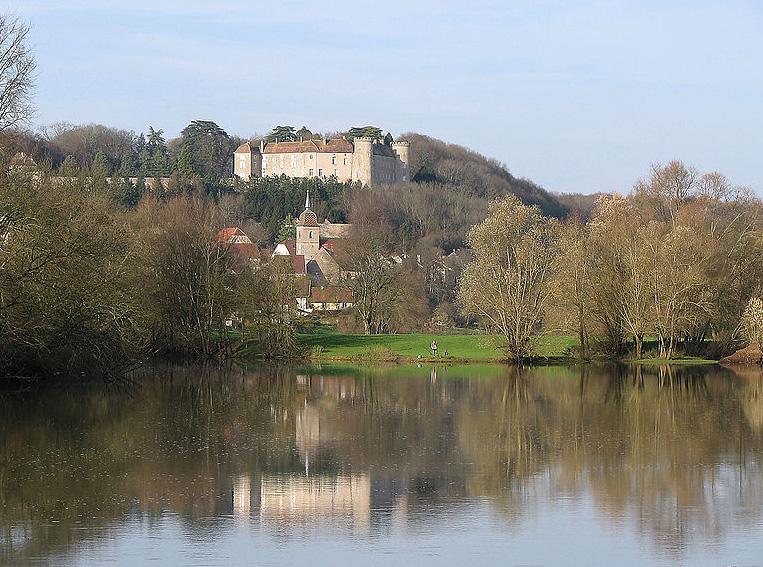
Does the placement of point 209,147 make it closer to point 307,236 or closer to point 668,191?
point 307,236

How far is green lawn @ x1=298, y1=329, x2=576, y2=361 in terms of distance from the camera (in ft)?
147

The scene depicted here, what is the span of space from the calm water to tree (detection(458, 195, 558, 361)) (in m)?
12.8

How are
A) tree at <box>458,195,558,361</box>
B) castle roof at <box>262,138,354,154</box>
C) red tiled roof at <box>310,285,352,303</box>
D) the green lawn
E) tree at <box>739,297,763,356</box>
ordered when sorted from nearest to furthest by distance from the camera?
1. tree at <box>458,195,558,361</box>
2. tree at <box>739,297,763,356</box>
3. the green lawn
4. red tiled roof at <box>310,285,352,303</box>
5. castle roof at <box>262,138,354,154</box>

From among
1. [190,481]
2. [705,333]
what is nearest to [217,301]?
[705,333]

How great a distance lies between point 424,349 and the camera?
1850 inches

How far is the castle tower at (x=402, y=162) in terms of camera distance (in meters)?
146

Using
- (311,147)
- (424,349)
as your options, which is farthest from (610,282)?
(311,147)

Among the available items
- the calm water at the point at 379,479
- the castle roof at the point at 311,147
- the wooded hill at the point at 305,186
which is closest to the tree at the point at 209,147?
Answer: the wooded hill at the point at 305,186

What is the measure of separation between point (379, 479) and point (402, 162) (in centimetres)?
13207

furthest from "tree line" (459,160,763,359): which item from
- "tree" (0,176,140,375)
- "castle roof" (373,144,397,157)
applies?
"castle roof" (373,144,397,157)

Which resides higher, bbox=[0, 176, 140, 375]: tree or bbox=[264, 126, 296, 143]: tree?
bbox=[264, 126, 296, 143]: tree

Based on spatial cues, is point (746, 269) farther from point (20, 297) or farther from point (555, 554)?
point (555, 554)

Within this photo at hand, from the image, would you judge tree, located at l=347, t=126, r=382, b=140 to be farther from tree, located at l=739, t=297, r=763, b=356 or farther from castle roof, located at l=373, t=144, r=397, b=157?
tree, located at l=739, t=297, r=763, b=356

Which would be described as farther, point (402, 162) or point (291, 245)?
point (402, 162)
